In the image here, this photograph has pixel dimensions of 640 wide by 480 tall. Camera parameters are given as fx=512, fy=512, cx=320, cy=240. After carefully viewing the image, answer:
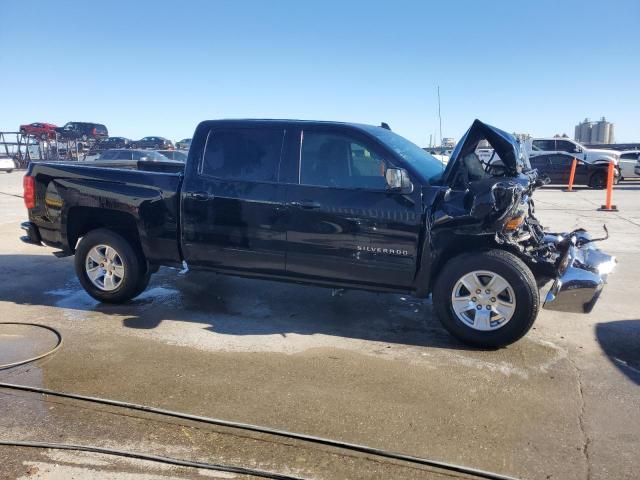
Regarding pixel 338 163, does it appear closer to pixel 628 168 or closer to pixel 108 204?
pixel 108 204

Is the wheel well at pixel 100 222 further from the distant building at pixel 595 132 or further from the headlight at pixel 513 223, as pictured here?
the distant building at pixel 595 132

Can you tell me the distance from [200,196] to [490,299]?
9.16 ft

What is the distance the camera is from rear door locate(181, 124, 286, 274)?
4742 millimetres

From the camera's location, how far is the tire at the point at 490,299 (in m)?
4.11

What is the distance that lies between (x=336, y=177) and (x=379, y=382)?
73.3 inches

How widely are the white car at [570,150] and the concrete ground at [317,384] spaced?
16.4 metres

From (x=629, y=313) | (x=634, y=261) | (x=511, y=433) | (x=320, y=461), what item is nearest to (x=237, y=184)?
(x=320, y=461)

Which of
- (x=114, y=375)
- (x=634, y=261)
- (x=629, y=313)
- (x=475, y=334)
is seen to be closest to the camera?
(x=114, y=375)

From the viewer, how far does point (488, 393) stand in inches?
140

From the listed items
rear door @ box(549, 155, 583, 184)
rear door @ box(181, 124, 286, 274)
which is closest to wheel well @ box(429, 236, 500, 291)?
rear door @ box(181, 124, 286, 274)

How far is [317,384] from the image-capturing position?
12.1 ft

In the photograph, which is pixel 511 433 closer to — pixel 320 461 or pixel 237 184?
pixel 320 461

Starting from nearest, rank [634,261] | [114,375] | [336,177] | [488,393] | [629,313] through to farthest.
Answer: [488,393] < [114,375] < [336,177] < [629,313] < [634,261]

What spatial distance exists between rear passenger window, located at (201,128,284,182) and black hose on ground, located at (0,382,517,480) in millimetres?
2300
